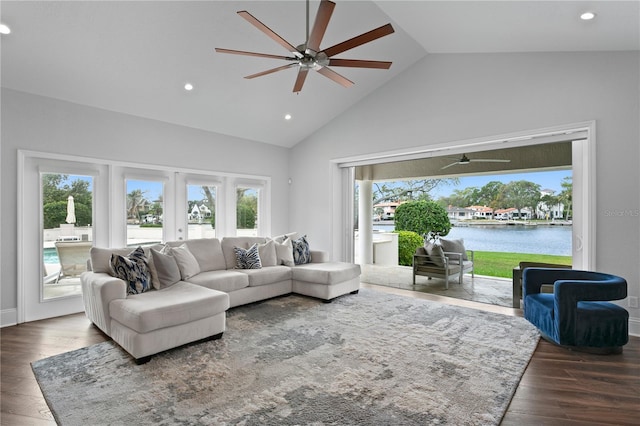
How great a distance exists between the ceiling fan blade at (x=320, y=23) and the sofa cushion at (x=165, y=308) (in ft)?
8.23

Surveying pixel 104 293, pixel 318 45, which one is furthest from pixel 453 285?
pixel 104 293

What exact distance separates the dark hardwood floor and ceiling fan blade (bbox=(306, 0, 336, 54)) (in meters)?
2.98

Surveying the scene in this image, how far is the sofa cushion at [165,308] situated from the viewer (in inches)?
112

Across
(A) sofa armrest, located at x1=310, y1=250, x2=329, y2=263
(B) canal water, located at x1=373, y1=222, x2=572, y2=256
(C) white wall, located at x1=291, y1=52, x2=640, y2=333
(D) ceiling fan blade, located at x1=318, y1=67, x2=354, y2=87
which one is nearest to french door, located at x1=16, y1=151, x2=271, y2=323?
(A) sofa armrest, located at x1=310, y1=250, x2=329, y2=263

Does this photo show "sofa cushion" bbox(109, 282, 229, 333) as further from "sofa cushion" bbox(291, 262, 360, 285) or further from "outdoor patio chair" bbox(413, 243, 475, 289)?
"outdoor patio chair" bbox(413, 243, 475, 289)

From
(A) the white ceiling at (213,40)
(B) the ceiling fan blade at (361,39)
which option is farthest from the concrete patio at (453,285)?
(B) the ceiling fan blade at (361,39)

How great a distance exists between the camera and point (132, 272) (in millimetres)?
3510

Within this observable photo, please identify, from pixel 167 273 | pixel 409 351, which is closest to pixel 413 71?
pixel 409 351

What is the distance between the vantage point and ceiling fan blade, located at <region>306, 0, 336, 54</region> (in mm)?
2342

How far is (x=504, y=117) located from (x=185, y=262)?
4612 millimetres

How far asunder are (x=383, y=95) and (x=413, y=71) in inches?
24.0

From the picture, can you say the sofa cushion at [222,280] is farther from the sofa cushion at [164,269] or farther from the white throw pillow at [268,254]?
the white throw pillow at [268,254]

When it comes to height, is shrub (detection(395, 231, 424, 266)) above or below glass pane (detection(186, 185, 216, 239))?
below

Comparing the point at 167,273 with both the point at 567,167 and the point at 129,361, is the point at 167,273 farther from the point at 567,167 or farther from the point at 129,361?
the point at 567,167
